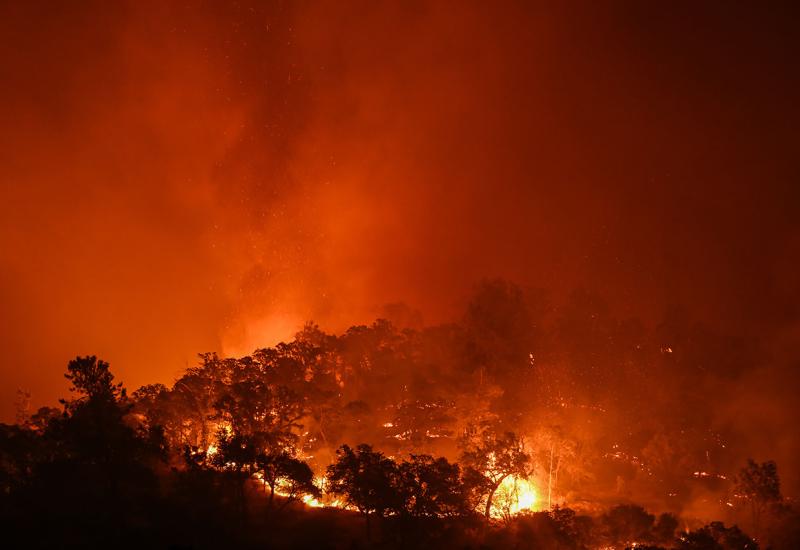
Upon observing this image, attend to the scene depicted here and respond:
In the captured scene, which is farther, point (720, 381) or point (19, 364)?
point (19, 364)

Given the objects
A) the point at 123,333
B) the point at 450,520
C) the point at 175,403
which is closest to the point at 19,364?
the point at 123,333

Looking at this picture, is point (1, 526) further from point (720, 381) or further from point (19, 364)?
point (19, 364)

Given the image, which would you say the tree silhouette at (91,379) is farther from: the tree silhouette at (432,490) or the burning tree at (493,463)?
the burning tree at (493,463)

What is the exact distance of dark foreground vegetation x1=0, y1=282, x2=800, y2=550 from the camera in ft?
76.0

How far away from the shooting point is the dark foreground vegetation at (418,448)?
23.2m

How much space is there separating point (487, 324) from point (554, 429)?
14.5m

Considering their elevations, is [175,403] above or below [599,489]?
above

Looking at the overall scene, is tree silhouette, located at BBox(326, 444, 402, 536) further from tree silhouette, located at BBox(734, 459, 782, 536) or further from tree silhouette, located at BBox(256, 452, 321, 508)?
tree silhouette, located at BBox(734, 459, 782, 536)

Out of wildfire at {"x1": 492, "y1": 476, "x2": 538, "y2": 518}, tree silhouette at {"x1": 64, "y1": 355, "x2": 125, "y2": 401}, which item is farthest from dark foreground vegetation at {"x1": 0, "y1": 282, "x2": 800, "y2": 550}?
wildfire at {"x1": 492, "y1": 476, "x2": 538, "y2": 518}

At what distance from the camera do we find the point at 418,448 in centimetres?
3766

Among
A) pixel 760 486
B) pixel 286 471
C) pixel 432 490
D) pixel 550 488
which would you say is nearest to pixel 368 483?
pixel 432 490

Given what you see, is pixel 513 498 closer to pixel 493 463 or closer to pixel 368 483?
pixel 493 463

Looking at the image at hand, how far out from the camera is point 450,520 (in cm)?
2778

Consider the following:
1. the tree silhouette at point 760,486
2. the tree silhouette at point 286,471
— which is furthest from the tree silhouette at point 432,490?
the tree silhouette at point 760,486
